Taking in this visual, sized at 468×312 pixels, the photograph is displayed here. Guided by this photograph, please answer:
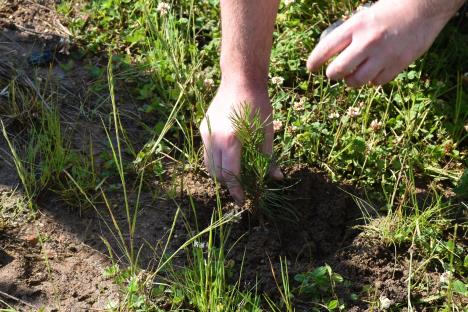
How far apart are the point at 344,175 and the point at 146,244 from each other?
0.83 m

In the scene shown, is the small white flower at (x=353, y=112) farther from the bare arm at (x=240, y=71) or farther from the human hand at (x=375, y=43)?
the human hand at (x=375, y=43)

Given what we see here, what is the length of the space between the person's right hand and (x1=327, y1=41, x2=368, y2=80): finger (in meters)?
0.34

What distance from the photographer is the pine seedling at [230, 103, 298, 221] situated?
246cm

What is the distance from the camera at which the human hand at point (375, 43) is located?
7.52ft

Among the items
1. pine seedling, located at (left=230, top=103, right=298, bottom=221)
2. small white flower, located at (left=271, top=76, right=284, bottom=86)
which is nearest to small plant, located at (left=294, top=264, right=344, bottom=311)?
pine seedling, located at (left=230, top=103, right=298, bottom=221)

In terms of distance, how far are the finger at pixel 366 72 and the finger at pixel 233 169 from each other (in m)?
0.47

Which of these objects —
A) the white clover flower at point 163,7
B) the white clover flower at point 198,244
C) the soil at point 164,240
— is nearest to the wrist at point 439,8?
the soil at point 164,240

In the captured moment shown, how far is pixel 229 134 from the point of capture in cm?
259

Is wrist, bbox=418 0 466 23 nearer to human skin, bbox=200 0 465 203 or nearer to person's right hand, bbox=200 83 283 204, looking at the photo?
human skin, bbox=200 0 465 203

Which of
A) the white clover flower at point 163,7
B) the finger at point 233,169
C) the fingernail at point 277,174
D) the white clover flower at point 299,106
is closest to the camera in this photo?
the finger at point 233,169

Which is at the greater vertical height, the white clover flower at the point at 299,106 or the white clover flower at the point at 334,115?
the white clover flower at the point at 299,106

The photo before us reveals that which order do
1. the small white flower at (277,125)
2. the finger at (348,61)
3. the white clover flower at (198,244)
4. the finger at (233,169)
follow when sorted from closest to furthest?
the finger at (348,61) → the white clover flower at (198,244) → the finger at (233,169) → the small white flower at (277,125)

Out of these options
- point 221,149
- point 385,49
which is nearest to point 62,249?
point 221,149

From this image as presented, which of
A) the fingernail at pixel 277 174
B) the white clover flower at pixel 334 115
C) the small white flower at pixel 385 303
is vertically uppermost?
the white clover flower at pixel 334 115
